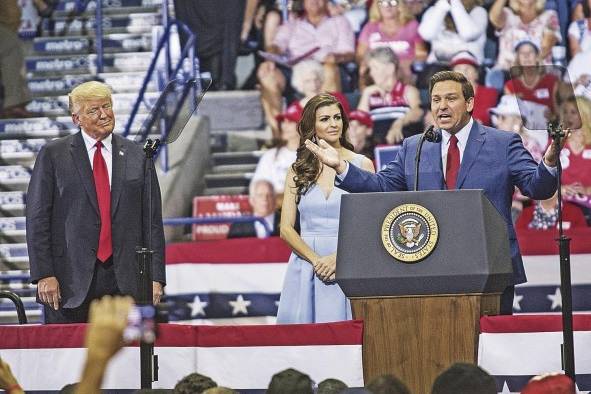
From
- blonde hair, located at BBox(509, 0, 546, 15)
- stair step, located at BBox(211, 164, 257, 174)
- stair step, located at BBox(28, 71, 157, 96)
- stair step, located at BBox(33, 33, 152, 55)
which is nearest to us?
blonde hair, located at BBox(509, 0, 546, 15)

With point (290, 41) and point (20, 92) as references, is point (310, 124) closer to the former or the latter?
point (290, 41)

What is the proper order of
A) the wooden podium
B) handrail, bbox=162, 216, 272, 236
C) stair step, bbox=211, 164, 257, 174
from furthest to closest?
stair step, bbox=211, 164, 257, 174
handrail, bbox=162, 216, 272, 236
the wooden podium

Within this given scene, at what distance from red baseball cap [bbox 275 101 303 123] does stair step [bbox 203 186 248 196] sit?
0.91m

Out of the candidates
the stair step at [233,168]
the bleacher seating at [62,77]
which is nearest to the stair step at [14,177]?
the bleacher seating at [62,77]

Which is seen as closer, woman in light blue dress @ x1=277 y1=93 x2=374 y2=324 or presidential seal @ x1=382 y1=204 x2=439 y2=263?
presidential seal @ x1=382 y1=204 x2=439 y2=263

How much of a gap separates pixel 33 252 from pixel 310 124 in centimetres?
146

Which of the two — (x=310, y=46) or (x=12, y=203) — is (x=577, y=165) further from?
(x=12, y=203)

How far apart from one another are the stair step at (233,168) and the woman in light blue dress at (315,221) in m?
6.36

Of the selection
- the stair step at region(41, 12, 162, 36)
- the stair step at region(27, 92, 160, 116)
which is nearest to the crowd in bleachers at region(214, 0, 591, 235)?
the stair step at region(27, 92, 160, 116)

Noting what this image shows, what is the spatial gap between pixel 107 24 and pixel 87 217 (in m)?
8.73

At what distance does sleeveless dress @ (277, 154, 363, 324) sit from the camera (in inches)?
259

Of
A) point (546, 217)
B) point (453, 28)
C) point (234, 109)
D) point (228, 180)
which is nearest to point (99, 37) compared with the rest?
point (234, 109)

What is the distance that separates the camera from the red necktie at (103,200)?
6293 millimetres

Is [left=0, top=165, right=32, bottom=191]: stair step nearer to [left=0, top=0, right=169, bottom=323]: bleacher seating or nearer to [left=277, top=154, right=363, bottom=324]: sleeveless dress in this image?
[left=0, top=0, right=169, bottom=323]: bleacher seating
